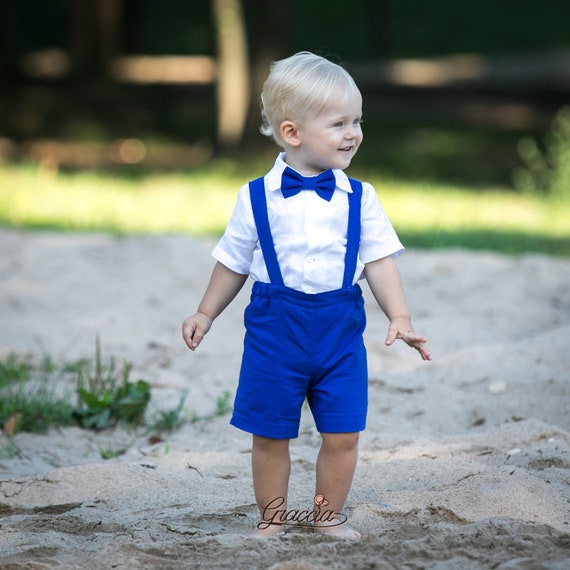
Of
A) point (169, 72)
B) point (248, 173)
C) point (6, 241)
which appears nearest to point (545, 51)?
point (169, 72)

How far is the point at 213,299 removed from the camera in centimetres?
285

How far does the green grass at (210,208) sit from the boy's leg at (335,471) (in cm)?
451

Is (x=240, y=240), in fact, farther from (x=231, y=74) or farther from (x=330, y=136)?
(x=231, y=74)

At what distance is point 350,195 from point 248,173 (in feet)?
29.6

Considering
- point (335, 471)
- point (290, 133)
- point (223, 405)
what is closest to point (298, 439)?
point (223, 405)

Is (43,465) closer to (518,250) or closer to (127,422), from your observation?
(127,422)

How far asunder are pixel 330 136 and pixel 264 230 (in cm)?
32

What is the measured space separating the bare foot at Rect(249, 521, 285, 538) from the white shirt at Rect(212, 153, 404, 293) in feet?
2.20

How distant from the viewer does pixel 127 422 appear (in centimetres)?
397

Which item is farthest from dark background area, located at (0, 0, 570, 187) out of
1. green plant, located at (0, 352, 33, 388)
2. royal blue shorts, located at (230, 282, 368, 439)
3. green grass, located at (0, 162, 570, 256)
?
royal blue shorts, located at (230, 282, 368, 439)

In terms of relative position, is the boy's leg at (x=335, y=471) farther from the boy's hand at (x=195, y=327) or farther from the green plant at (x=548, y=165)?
the green plant at (x=548, y=165)

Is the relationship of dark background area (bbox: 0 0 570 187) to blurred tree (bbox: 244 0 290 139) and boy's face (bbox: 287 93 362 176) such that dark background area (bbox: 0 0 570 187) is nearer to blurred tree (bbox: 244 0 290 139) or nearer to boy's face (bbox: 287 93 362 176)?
blurred tree (bbox: 244 0 290 139)

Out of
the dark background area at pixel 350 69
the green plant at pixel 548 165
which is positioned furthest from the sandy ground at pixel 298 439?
the dark background area at pixel 350 69

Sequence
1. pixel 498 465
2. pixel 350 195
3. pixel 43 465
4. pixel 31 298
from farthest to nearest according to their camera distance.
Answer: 1. pixel 31 298
2. pixel 43 465
3. pixel 498 465
4. pixel 350 195
